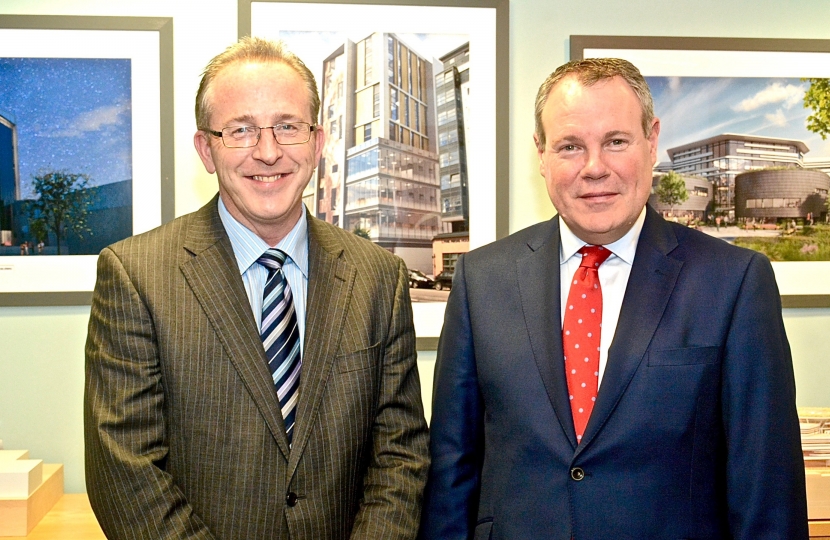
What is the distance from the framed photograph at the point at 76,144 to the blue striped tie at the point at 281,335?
868mm

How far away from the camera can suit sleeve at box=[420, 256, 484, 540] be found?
5.41 feet

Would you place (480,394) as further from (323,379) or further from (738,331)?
(738,331)

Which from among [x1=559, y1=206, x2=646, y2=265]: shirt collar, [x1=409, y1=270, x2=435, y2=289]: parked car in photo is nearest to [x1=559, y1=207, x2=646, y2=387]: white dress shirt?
[x1=559, y1=206, x2=646, y2=265]: shirt collar

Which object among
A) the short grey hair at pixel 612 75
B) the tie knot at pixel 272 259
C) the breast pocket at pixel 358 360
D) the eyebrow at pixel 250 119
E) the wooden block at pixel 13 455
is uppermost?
the short grey hair at pixel 612 75

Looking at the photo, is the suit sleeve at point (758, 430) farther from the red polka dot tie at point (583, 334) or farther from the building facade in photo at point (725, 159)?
the building facade in photo at point (725, 159)

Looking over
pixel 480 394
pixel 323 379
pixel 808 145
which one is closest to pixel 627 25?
pixel 808 145

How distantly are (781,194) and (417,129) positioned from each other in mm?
1243

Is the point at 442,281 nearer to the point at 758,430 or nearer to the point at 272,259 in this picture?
the point at 272,259

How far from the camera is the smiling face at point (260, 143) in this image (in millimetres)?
1563

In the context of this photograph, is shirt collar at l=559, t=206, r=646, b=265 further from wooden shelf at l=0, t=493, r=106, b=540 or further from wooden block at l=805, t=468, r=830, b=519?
wooden shelf at l=0, t=493, r=106, b=540

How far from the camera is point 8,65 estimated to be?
7.45 ft

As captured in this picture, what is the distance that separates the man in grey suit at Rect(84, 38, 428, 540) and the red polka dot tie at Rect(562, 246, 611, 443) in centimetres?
38

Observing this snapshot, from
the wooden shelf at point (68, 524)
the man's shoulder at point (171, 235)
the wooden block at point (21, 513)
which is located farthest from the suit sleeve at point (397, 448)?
the wooden block at point (21, 513)

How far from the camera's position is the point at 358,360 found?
1.61 metres
